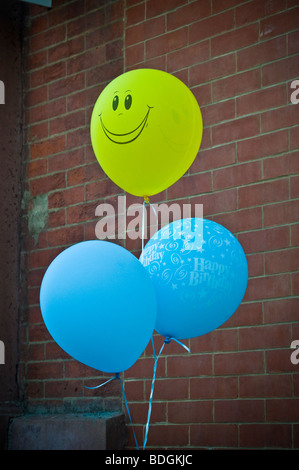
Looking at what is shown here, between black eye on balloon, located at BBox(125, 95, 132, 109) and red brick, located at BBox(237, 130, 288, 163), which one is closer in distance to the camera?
black eye on balloon, located at BBox(125, 95, 132, 109)

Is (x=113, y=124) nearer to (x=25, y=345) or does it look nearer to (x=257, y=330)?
(x=257, y=330)

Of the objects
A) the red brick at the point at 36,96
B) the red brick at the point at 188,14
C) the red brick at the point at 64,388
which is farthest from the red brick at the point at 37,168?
the red brick at the point at 64,388

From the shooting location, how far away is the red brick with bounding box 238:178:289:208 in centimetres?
255

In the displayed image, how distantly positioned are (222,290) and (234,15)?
1.38 meters

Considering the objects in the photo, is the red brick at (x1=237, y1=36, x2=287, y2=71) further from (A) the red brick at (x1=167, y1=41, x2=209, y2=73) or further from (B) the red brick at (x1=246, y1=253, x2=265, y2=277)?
(B) the red brick at (x1=246, y1=253, x2=265, y2=277)

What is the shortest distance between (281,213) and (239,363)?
624mm

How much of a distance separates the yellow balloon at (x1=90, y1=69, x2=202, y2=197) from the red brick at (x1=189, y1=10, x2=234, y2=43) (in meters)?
0.89

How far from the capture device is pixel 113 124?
2008 mm

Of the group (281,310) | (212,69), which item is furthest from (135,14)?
(281,310)

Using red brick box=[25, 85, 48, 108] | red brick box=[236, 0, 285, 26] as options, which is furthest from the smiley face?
red brick box=[25, 85, 48, 108]

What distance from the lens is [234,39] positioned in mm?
2793

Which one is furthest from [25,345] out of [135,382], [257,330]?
[257,330]
